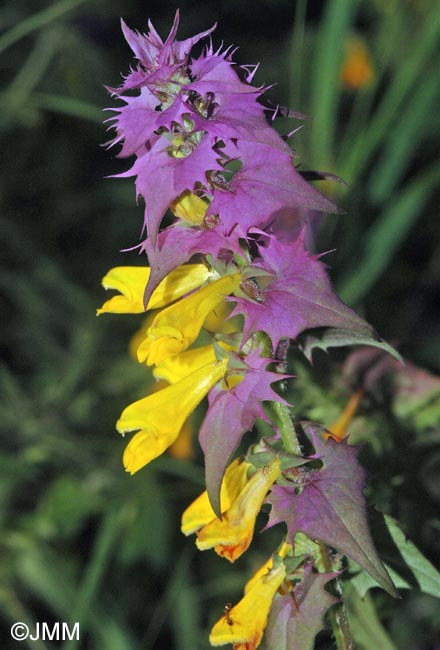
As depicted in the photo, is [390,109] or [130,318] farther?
[130,318]

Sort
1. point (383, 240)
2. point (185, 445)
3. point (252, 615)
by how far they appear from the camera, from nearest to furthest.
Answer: point (252, 615), point (383, 240), point (185, 445)

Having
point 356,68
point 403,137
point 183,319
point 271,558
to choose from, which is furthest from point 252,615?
point 356,68

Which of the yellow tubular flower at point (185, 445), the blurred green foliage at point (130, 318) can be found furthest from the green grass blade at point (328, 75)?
the yellow tubular flower at point (185, 445)

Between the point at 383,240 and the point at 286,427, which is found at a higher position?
the point at 286,427

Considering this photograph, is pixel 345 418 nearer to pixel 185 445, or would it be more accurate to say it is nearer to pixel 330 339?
pixel 330 339

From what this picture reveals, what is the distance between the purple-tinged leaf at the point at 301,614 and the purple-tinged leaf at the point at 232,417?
0.12 metres

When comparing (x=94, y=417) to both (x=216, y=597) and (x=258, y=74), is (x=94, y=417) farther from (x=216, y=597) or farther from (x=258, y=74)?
(x=258, y=74)

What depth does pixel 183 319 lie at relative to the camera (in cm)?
62

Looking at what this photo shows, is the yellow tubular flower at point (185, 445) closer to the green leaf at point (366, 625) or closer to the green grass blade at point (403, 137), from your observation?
the green grass blade at point (403, 137)

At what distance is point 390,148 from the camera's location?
1.48 metres

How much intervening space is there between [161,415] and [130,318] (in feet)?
3.47

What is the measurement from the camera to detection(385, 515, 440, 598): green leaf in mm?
689

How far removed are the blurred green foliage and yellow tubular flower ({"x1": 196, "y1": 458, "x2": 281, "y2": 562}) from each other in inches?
5.5

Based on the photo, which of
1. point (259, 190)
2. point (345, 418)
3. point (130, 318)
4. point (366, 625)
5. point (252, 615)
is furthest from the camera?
point (130, 318)
